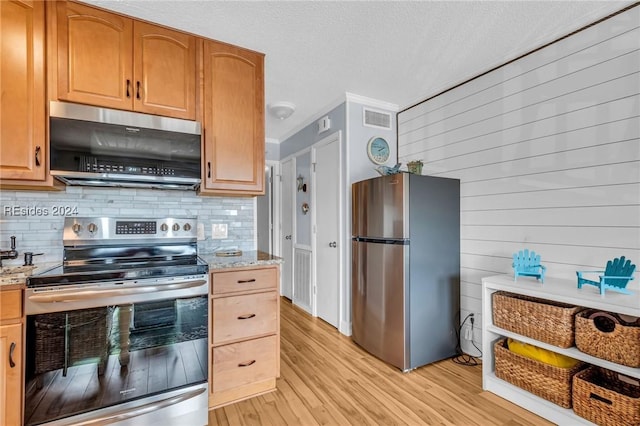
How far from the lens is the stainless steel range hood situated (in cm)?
170

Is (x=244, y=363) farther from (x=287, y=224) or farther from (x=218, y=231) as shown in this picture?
(x=287, y=224)

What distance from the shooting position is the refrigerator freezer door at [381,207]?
2313 mm

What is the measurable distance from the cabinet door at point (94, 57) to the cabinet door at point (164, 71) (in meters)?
0.06

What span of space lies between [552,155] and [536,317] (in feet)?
3.71

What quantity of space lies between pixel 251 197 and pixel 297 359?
1467 mm

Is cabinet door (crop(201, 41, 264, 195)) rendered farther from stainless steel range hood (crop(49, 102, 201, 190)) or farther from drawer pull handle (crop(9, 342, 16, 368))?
drawer pull handle (crop(9, 342, 16, 368))

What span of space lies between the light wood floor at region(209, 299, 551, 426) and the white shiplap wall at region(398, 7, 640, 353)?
0.66 meters

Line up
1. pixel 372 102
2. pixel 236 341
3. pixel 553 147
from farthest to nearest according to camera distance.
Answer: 1. pixel 372 102
2. pixel 553 147
3. pixel 236 341

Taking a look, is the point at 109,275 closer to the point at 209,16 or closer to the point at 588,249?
the point at 209,16

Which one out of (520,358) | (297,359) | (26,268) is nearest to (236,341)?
(297,359)

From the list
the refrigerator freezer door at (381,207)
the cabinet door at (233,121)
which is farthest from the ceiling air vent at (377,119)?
the cabinet door at (233,121)

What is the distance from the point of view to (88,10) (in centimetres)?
177

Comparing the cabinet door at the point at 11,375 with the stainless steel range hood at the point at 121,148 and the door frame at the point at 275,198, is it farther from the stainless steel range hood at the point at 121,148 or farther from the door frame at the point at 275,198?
the door frame at the point at 275,198

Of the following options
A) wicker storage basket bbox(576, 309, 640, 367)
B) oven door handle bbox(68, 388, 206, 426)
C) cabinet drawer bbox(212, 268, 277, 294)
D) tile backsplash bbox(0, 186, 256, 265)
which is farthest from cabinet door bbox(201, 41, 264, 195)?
wicker storage basket bbox(576, 309, 640, 367)
